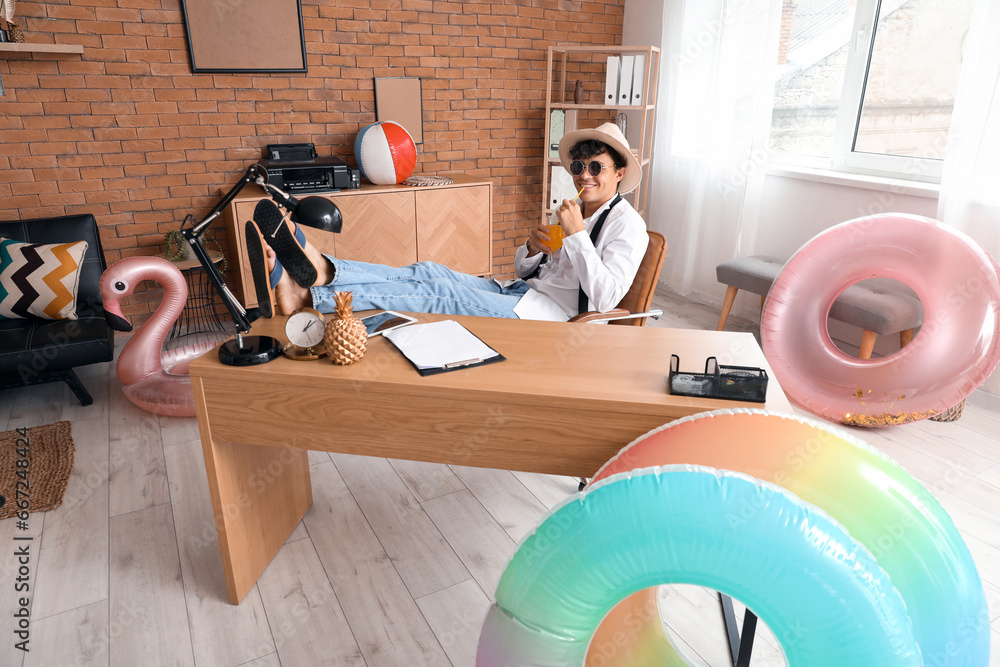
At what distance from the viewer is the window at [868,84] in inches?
126

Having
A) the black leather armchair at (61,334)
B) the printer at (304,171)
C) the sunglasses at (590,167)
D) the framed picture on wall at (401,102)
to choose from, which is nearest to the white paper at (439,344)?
the sunglasses at (590,167)

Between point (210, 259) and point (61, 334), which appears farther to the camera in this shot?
point (61, 334)

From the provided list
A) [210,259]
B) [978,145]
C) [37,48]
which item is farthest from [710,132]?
[37,48]

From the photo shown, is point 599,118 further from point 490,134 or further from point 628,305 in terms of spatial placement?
point 628,305

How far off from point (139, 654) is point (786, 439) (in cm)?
162

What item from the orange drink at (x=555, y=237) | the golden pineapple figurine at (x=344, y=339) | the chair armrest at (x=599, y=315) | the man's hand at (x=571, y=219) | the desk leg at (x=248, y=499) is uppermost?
the man's hand at (x=571, y=219)

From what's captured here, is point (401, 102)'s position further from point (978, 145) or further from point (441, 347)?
point (978, 145)

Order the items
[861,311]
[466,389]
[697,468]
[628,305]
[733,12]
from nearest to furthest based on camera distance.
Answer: [697,468] → [466,389] → [628,305] → [861,311] → [733,12]

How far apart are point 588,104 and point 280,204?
11.2ft

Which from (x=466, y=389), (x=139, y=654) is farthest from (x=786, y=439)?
(x=139, y=654)

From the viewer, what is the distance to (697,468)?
110 cm

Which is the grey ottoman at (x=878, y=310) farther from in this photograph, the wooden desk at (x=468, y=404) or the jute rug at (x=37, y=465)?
the jute rug at (x=37, y=465)

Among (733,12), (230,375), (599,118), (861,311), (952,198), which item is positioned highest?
(733,12)

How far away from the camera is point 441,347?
1645mm
